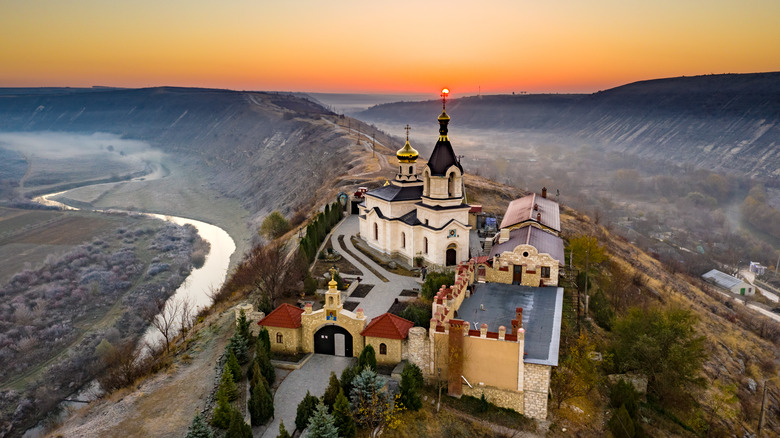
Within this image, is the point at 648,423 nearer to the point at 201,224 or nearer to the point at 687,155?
the point at 201,224

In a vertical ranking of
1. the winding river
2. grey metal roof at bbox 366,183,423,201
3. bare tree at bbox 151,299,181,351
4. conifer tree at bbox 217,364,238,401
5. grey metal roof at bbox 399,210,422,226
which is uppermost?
grey metal roof at bbox 366,183,423,201

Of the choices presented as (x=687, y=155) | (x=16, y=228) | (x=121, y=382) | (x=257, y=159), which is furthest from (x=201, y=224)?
(x=687, y=155)

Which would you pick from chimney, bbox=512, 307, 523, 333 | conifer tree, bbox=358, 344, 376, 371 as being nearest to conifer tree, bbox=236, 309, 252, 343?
conifer tree, bbox=358, 344, 376, 371

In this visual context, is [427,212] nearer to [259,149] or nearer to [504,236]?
[504,236]

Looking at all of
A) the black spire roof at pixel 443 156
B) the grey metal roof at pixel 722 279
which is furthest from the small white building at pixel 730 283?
the black spire roof at pixel 443 156

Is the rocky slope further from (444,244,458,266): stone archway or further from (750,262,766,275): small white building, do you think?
(750,262,766,275): small white building

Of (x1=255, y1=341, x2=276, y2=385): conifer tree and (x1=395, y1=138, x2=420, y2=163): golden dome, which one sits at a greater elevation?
(x1=395, y1=138, x2=420, y2=163): golden dome

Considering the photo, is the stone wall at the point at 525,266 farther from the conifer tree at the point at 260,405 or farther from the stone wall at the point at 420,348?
the conifer tree at the point at 260,405

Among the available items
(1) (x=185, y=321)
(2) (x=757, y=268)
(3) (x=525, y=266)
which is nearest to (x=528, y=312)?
(3) (x=525, y=266)
